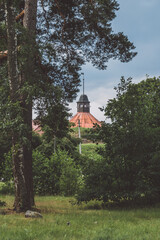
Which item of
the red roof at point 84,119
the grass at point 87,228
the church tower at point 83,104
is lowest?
the grass at point 87,228

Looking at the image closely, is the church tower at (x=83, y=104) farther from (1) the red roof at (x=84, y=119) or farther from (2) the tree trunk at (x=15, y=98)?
(2) the tree trunk at (x=15, y=98)

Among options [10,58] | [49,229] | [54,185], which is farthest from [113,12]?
[49,229]

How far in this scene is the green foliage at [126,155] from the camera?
8961 millimetres

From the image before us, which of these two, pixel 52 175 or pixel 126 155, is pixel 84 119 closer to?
pixel 52 175

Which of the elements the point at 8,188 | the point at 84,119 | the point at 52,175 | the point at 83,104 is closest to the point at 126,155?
the point at 52,175

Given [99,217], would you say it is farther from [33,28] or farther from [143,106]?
[33,28]

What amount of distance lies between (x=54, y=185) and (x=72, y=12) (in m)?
7.92

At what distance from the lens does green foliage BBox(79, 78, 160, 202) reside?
29.4 feet

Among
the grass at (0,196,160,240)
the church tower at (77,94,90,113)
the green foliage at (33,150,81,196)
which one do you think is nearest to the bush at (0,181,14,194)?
the green foliage at (33,150,81,196)

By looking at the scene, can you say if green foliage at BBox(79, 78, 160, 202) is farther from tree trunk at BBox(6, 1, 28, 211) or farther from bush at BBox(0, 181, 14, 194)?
bush at BBox(0, 181, 14, 194)

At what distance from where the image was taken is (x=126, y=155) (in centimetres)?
925

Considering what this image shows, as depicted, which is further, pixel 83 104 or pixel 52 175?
pixel 83 104

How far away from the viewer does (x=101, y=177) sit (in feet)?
29.9

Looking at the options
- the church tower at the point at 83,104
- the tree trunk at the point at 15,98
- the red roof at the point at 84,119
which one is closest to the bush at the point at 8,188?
the tree trunk at the point at 15,98
